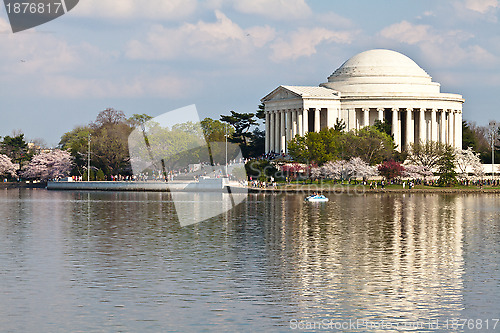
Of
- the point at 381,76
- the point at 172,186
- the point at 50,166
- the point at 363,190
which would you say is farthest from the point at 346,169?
the point at 50,166

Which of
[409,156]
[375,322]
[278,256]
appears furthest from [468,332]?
[409,156]

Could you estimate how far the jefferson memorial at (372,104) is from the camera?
171250 mm

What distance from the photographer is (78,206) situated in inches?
3644

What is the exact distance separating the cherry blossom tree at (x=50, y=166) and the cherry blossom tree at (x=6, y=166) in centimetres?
280

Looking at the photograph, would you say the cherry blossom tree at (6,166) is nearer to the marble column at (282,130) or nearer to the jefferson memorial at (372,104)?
the jefferson memorial at (372,104)

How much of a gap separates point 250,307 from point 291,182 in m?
111

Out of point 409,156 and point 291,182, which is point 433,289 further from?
point 409,156

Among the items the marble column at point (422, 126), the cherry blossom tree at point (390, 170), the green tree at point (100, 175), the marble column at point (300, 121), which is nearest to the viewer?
the cherry blossom tree at point (390, 170)

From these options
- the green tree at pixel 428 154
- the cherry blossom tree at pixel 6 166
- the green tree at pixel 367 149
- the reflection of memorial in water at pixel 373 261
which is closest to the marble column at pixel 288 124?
the green tree at pixel 367 149

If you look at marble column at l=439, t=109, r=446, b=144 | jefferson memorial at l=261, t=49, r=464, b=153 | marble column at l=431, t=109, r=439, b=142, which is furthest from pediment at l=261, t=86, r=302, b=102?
marble column at l=439, t=109, r=446, b=144

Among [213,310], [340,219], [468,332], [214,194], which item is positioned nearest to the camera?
[468,332]

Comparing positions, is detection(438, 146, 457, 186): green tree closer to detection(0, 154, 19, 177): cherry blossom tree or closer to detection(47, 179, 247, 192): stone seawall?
detection(47, 179, 247, 192): stone seawall

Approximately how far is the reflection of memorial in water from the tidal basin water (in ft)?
0.25

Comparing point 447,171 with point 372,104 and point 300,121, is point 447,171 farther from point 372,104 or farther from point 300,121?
point 300,121
